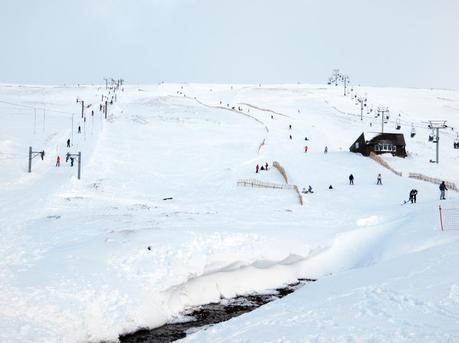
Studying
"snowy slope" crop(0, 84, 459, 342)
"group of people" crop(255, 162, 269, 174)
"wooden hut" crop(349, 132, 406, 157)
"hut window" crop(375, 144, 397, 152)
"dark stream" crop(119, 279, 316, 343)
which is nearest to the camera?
"snowy slope" crop(0, 84, 459, 342)

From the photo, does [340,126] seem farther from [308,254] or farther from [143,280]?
[143,280]

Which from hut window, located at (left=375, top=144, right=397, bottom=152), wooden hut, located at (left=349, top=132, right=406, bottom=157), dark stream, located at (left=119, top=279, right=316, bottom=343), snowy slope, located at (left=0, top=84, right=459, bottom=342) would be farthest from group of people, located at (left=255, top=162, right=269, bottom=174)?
dark stream, located at (left=119, top=279, right=316, bottom=343)

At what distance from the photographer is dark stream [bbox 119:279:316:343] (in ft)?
45.2

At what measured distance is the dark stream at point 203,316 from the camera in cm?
1378

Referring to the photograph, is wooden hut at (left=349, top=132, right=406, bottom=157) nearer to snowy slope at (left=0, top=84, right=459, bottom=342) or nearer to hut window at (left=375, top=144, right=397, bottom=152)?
hut window at (left=375, top=144, right=397, bottom=152)

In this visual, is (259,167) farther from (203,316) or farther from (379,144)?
(203,316)

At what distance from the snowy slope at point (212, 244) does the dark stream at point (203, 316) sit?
418mm

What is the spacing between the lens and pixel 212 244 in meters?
20.0

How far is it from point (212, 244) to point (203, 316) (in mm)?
4719

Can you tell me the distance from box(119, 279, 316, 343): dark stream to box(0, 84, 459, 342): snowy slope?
42 centimetres

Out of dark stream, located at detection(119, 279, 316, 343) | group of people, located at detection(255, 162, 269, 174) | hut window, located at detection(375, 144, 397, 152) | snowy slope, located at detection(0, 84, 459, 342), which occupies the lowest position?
dark stream, located at detection(119, 279, 316, 343)

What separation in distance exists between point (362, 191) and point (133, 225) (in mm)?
20022

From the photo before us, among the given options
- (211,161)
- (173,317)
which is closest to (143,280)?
(173,317)

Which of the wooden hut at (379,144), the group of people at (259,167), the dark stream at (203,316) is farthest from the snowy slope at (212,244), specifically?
the wooden hut at (379,144)
